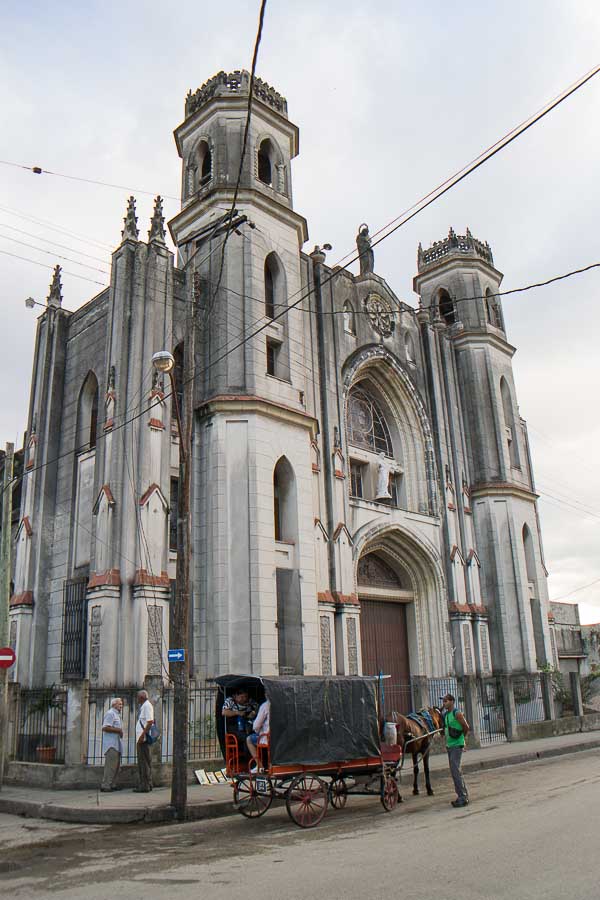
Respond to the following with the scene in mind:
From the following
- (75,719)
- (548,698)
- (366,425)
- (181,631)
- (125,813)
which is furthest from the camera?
(366,425)

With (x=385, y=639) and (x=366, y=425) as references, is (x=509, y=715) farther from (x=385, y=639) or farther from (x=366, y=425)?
(x=366, y=425)

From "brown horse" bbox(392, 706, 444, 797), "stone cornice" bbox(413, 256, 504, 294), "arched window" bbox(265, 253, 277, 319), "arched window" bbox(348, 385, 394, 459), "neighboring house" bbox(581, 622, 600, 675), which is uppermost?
"stone cornice" bbox(413, 256, 504, 294)

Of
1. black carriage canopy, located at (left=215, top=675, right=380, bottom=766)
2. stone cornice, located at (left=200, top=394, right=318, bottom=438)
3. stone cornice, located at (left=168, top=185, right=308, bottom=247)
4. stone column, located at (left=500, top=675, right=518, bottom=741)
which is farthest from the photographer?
stone column, located at (left=500, top=675, right=518, bottom=741)

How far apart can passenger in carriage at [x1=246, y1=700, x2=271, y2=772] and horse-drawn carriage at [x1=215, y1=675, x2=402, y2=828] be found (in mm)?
50

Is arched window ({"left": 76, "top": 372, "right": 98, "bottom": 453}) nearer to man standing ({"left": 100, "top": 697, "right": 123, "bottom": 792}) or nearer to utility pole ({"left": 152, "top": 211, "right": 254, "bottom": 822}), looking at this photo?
utility pole ({"left": 152, "top": 211, "right": 254, "bottom": 822})

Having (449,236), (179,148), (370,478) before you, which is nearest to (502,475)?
(370,478)

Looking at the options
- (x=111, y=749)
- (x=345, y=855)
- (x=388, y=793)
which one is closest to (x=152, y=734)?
(x=111, y=749)

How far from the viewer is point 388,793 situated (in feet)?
40.7

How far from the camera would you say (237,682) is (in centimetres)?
1249

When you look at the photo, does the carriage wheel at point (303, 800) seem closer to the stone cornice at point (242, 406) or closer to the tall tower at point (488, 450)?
the stone cornice at point (242, 406)

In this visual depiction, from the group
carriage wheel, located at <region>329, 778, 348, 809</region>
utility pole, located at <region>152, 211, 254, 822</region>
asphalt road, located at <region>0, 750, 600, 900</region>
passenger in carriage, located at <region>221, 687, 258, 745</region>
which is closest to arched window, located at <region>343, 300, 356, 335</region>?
utility pole, located at <region>152, 211, 254, 822</region>

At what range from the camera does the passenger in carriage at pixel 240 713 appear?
40.1ft

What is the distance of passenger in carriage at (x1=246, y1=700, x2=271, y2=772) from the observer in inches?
447

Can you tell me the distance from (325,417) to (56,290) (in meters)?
9.62
